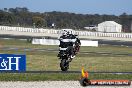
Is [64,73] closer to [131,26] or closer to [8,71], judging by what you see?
[8,71]

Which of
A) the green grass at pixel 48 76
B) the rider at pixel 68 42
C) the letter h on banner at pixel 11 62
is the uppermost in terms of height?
the rider at pixel 68 42

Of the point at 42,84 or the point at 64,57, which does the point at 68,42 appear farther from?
the point at 42,84

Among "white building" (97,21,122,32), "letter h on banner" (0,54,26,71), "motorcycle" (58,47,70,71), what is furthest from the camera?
"white building" (97,21,122,32)

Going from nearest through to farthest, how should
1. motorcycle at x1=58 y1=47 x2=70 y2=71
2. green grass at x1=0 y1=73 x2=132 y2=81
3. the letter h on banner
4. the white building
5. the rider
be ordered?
green grass at x1=0 y1=73 x2=132 y2=81 < the letter h on banner < the rider < motorcycle at x1=58 y1=47 x2=70 y2=71 < the white building

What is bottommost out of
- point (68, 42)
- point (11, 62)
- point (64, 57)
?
point (11, 62)

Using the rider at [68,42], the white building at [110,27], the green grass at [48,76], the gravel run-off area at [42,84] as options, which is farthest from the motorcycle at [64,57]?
the white building at [110,27]

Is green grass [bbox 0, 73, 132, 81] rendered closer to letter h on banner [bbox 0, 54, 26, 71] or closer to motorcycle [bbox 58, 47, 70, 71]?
letter h on banner [bbox 0, 54, 26, 71]

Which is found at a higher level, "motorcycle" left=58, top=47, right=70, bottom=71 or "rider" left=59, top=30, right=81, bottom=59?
"rider" left=59, top=30, right=81, bottom=59

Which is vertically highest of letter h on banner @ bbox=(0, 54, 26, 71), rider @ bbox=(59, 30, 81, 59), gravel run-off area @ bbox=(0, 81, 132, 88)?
rider @ bbox=(59, 30, 81, 59)

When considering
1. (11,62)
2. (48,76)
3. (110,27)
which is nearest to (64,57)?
(48,76)

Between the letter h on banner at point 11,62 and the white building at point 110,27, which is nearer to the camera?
the letter h on banner at point 11,62

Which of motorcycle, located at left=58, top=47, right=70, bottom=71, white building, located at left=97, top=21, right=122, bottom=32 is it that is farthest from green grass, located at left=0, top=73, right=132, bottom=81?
white building, located at left=97, top=21, right=122, bottom=32

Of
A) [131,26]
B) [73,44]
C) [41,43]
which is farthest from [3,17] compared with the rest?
[73,44]

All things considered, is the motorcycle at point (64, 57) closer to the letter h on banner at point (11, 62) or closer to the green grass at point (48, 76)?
the green grass at point (48, 76)
